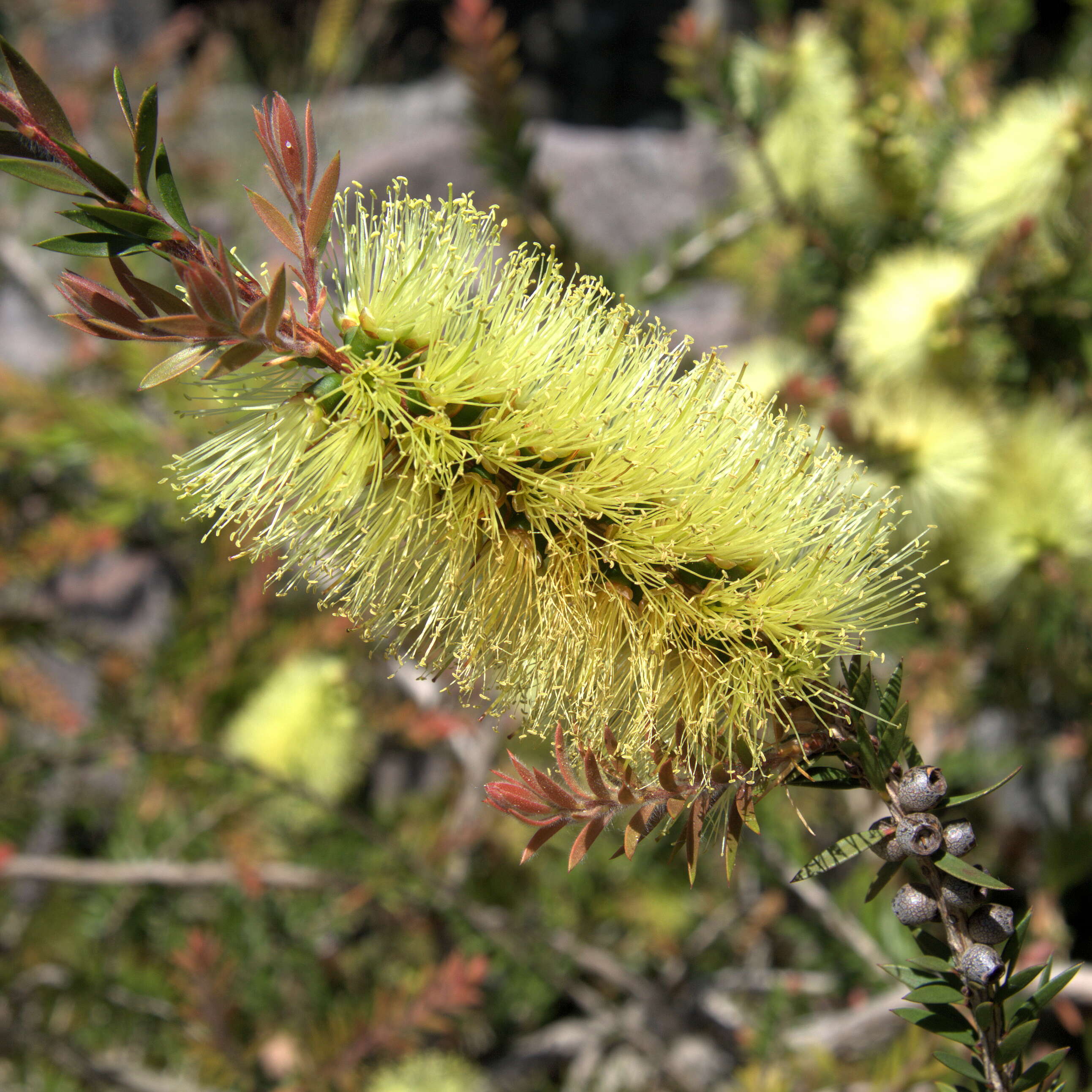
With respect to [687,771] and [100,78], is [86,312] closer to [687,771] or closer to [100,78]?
[687,771]

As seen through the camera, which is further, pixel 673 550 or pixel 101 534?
pixel 101 534

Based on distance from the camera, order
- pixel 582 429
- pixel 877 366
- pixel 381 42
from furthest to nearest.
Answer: pixel 381 42 < pixel 877 366 < pixel 582 429

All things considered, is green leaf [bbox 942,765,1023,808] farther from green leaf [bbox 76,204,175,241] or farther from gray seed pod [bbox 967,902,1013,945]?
green leaf [bbox 76,204,175,241]

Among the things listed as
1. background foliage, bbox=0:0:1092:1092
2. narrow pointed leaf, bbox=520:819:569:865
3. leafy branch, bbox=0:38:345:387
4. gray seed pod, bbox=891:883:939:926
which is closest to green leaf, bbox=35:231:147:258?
leafy branch, bbox=0:38:345:387

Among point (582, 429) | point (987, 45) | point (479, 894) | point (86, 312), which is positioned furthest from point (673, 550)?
point (987, 45)

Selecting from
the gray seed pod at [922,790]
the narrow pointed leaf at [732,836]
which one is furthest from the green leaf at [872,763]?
the narrow pointed leaf at [732,836]

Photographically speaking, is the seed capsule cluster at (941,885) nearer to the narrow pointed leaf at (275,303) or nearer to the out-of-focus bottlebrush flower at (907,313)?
the narrow pointed leaf at (275,303)
